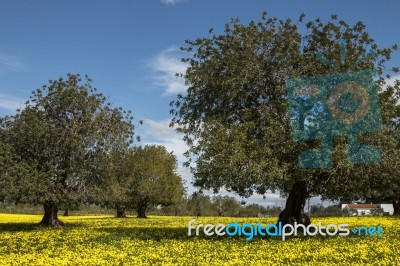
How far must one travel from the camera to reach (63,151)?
4097 cm

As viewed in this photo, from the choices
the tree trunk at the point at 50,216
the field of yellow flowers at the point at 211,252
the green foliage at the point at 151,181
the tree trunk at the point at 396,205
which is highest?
the green foliage at the point at 151,181

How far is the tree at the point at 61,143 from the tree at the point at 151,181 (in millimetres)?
35584

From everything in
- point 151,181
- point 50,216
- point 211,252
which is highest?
point 151,181

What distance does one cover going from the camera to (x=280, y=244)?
24578mm

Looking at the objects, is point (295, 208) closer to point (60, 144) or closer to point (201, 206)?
point (60, 144)

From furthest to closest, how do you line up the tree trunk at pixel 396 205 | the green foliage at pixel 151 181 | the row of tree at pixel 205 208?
the row of tree at pixel 205 208 → the tree trunk at pixel 396 205 → the green foliage at pixel 151 181

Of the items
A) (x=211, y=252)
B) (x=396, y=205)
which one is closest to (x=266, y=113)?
(x=211, y=252)

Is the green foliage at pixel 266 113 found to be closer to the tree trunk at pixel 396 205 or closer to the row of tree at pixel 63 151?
the row of tree at pixel 63 151

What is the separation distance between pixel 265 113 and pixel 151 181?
186 feet

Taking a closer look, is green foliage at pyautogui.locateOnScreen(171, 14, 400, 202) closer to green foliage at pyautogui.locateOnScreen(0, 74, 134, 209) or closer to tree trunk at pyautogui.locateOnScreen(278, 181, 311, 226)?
tree trunk at pyautogui.locateOnScreen(278, 181, 311, 226)

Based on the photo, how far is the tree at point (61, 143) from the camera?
129 ft

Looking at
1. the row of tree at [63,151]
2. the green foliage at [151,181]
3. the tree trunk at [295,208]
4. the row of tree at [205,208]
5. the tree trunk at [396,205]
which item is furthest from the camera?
the row of tree at [205,208]

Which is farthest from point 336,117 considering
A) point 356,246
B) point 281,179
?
point 356,246

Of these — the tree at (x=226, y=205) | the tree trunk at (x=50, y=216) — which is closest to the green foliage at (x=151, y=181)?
the tree trunk at (x=50, y=216)
